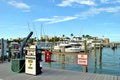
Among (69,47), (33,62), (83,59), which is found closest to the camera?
(33,62)

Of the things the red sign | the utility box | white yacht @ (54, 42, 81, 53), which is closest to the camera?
the utility box

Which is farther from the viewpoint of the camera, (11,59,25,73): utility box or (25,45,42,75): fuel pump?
(11,59,25,73): utility box

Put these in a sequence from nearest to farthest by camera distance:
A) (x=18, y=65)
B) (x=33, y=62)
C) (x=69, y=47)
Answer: (x=33, y=62) < (x=18, y=65) < (x=69, y=47)

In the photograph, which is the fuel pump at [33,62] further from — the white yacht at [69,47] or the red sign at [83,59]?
the white yacht at [69,47]

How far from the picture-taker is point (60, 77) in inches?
444

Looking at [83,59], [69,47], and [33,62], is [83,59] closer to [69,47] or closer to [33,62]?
[33,62]

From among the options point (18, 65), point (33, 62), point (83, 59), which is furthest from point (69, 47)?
point (33, 62)

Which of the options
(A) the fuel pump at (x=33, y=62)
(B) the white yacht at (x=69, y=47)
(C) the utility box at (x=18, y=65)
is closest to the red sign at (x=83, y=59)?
(A) the fuel pump at (x=33, y=62)

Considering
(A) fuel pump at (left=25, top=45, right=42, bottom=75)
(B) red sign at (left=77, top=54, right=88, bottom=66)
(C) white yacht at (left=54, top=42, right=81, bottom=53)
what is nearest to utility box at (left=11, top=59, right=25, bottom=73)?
(A) fuel pump at (left=25, top=45, right=42, bottom=75)

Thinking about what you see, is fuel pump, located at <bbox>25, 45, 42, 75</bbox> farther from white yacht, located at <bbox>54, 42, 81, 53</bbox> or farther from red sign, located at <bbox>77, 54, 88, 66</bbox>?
white yacht, located at <bbox>54, 42, 81, 53</bbox>

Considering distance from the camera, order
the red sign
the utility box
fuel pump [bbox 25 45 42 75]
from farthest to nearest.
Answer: the red sign < the utility box < fuel pump [bbox 25 45 42 75]

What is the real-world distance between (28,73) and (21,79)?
1.50 metres

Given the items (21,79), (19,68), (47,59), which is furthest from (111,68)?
(21,79)

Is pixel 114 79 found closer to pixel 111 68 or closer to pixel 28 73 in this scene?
pixel 28 73
